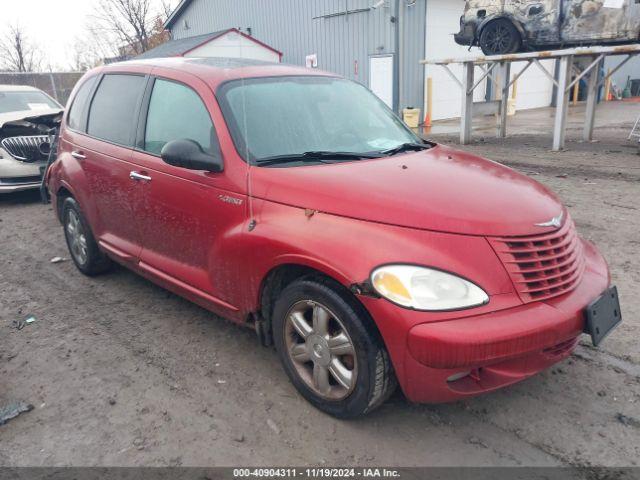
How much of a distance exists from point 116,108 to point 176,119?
94cm

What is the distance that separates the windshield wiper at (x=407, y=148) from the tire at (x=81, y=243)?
9.21 feet

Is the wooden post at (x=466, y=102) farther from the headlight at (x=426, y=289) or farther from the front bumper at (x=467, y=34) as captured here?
the headlight at (x=426, y=289)

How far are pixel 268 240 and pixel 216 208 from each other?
524mm

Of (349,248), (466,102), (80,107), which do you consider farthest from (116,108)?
(466,102)

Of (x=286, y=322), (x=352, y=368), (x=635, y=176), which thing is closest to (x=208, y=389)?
(x=286, y=322)

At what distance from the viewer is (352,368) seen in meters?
2.62

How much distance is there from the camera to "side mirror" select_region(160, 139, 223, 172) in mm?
3016

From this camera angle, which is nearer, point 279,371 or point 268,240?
point 268,240

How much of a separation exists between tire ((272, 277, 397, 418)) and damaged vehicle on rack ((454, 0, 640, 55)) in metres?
10.2

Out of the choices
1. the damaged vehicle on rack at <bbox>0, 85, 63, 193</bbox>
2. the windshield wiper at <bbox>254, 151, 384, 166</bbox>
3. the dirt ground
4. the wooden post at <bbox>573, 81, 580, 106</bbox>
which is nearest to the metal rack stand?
the dirt ground

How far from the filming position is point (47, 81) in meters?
19.5

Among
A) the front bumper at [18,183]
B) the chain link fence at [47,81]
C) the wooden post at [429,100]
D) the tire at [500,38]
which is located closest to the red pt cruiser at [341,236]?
the front bumper at [18,183]

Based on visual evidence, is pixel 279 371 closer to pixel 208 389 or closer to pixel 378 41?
pixel 208 389

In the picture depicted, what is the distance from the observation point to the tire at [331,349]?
96.7 inches
